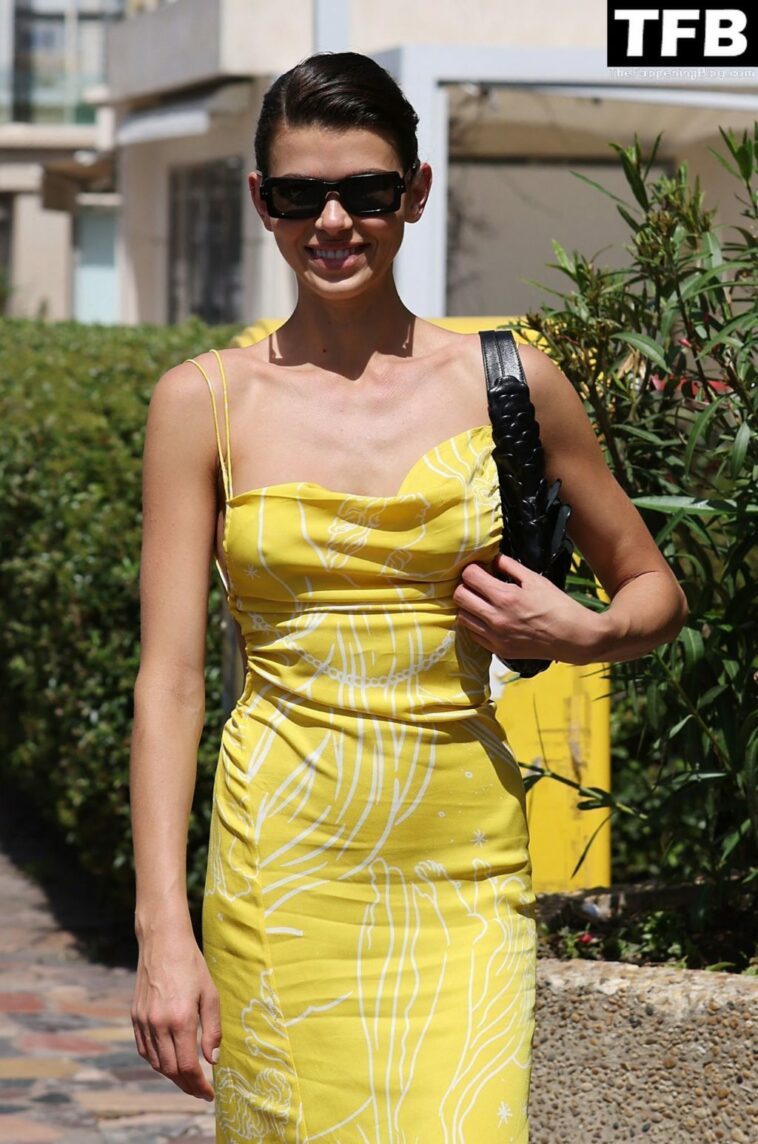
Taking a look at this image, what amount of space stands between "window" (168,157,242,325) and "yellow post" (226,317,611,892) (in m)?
13.8

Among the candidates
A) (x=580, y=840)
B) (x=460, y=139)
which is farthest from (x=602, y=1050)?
(x=460, y=139)

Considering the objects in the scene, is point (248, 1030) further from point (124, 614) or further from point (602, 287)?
point (124, 614)

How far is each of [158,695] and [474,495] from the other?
18.8 inches

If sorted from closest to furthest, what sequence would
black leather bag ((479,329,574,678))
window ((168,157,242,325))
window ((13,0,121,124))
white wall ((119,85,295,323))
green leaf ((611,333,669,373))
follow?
black leather bag ((479,329,574,678)) < green leaf ((611,333,669,373)) < window ((168,157,242,325)) < white wall ((119,85,295,323)) < window ((13,0,121,124))

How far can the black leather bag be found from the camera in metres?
2.44

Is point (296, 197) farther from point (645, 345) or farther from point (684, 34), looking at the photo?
point (684, 34)

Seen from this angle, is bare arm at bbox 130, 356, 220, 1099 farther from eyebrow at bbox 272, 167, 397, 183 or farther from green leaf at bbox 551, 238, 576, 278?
green leaf at bbox 551, 238, 576, 278

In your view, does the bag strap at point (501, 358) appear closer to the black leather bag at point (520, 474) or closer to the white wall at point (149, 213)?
the black leather bag at point (520, 474)

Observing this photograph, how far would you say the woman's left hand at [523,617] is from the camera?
93.2 inches

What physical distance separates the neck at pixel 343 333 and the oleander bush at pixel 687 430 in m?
1.08

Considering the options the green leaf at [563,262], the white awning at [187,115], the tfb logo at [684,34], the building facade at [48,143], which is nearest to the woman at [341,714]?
the green leaf at [563,262]

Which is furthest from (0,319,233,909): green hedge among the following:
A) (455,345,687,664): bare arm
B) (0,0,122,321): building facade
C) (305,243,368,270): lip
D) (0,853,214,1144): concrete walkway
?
(0,0,122,321): building facade

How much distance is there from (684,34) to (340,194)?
4749 mm

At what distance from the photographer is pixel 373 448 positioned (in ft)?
7.99
